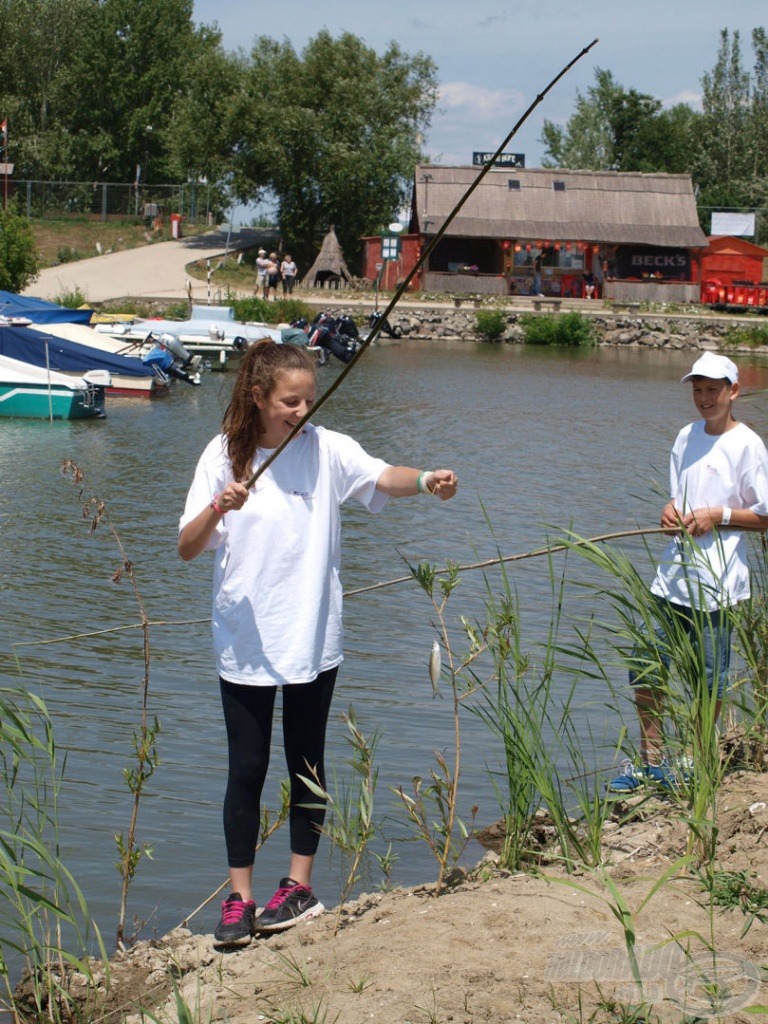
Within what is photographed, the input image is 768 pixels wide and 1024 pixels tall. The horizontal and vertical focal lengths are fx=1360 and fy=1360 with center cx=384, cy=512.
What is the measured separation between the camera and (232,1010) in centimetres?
355

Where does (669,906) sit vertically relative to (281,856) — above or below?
above

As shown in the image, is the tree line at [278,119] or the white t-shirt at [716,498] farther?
the tree line at [278,119]

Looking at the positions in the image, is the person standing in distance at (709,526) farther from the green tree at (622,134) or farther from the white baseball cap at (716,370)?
the green tree at (622,134)

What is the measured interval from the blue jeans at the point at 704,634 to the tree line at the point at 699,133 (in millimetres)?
80944

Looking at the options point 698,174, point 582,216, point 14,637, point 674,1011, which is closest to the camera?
point 674,1011

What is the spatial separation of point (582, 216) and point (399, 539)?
4666 centimetres

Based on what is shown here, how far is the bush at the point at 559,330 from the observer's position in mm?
44531

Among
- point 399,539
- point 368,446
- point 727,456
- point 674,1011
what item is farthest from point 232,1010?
point 368,446

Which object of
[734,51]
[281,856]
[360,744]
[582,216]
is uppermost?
[734,51]

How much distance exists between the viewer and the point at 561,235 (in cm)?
5631

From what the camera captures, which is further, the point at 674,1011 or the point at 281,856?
the point at 281,856

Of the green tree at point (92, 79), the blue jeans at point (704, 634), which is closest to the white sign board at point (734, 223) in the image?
the green tree at point (92, 79)

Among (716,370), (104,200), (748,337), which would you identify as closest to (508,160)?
(104,200)

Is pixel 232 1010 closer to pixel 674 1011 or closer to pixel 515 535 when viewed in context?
pixel 674 1011
